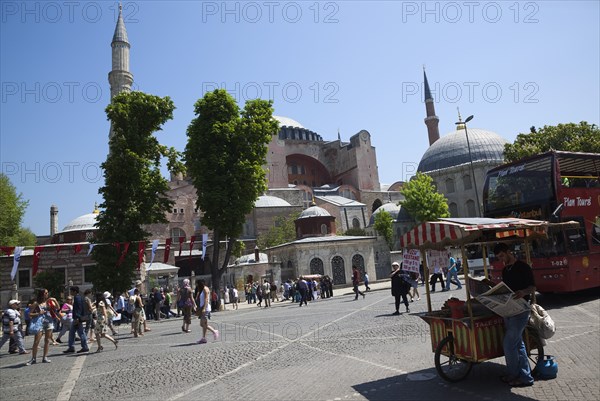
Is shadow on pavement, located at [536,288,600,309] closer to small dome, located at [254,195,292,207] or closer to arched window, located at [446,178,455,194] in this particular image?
small dome, located at [254,195,292,207]

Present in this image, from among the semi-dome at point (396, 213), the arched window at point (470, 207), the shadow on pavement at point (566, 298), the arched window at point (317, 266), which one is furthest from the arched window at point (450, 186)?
the shadow on pavement at point (566, 298)

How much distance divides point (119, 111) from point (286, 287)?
51.9ft

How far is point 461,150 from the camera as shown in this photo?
5788cm

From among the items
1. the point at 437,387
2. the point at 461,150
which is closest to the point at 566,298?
the point at 437,387

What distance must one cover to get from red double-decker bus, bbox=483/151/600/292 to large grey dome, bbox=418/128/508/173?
4482cm

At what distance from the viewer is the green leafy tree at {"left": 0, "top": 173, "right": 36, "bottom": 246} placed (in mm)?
37147

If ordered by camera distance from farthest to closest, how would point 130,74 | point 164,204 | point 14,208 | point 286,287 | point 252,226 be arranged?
point 252,226 → point 130,74 → point 14,208 → point 286,287 → point 164,204

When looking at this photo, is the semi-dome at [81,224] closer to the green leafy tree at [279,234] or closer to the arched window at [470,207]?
the green leafy tree at [279,234]

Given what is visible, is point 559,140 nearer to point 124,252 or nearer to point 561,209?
point 561,209

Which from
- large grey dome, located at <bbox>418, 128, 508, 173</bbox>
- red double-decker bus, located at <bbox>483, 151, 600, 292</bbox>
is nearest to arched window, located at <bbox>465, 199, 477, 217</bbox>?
large grey dome, located at <bbox>418, 128, 508, 173</bbox>

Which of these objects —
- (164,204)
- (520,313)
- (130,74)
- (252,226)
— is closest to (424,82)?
(252,226)

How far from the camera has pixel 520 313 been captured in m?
5.56

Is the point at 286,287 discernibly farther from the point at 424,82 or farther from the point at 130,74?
the point at 424,82

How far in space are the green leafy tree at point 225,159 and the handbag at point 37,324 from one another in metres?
15.0
